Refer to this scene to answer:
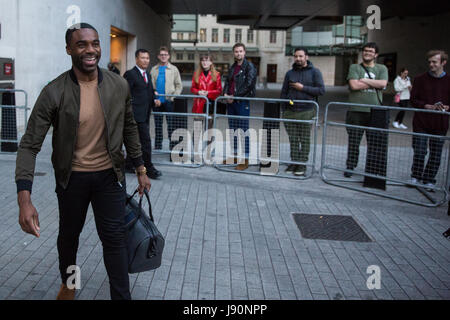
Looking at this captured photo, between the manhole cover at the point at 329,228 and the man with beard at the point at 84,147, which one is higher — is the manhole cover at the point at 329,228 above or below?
below

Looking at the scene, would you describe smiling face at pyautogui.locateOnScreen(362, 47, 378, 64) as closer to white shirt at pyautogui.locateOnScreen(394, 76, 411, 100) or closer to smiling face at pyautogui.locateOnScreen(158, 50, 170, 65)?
smiling face at pyautogui.locateOnScreen(158, 50, 170, 65)

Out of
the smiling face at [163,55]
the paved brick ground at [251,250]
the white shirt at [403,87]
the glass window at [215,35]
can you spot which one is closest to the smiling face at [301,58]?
the paved brick ground at [251,250]

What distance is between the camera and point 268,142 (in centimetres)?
808

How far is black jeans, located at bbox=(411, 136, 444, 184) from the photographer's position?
6871mm

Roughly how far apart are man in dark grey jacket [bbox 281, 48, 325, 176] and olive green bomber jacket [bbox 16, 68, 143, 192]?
4.90 m

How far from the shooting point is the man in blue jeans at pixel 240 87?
8125mm

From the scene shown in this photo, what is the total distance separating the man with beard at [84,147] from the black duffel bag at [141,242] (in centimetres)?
5

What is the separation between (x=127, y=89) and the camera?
321 centimetres

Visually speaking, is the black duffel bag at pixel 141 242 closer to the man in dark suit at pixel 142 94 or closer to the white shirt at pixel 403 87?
the man in dark suit at pixel 142 94

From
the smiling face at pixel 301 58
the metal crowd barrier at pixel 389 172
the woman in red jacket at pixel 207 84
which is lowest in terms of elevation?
the metal crowd barrier at pixel 389 172

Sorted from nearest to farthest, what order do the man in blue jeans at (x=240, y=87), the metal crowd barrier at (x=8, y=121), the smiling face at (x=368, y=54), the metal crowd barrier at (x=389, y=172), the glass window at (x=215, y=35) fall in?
the metal crowd barrier at (x=389, y=172)
the smiling face at (x=368, y=54)
the man in blue jeans at (x=240, y=87)
the metal crowd barrier at (x=8, y=121)
the glass window at (x=215, y=35)

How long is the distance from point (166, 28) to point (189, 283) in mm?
25982
